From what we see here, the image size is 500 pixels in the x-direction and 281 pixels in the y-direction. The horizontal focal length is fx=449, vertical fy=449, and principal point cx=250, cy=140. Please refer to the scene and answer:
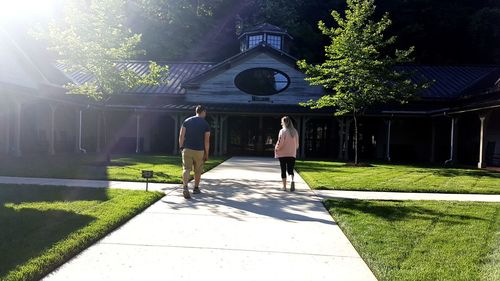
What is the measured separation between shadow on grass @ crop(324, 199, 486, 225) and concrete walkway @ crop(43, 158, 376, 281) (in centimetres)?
39

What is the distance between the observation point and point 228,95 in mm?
27328

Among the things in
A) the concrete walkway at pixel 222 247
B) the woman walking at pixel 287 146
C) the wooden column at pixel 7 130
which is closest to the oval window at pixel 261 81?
the wooden column at pixel 7 130

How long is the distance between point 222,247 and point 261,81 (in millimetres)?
22670

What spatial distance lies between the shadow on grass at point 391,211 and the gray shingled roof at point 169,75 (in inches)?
756

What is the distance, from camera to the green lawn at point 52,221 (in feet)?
13.9

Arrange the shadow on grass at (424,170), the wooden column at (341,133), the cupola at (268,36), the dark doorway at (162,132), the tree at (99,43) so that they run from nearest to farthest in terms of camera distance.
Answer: the tree at (99,43) → the shadow on grass at (424,170) → the wooden column at (341,133) → the dark doorway at (162,132) → the cupola at (268,36)

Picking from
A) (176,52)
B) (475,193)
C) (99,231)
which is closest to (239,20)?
(176,52)

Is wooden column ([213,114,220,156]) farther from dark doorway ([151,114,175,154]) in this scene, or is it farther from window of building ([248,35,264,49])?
window of building ([248,35,264,49])

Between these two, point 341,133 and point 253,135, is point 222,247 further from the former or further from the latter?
point 253,135

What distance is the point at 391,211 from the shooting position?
7.45 m

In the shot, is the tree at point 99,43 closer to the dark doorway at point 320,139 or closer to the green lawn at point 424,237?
the green lawn at point 424,237

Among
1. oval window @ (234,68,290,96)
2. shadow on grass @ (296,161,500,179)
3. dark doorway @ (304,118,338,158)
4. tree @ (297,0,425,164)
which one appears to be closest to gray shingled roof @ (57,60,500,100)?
oval window @ (234,68,290,96)

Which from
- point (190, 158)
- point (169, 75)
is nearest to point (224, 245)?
point (190, 158)

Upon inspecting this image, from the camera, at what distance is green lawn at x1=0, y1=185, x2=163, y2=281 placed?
4.25 metres
